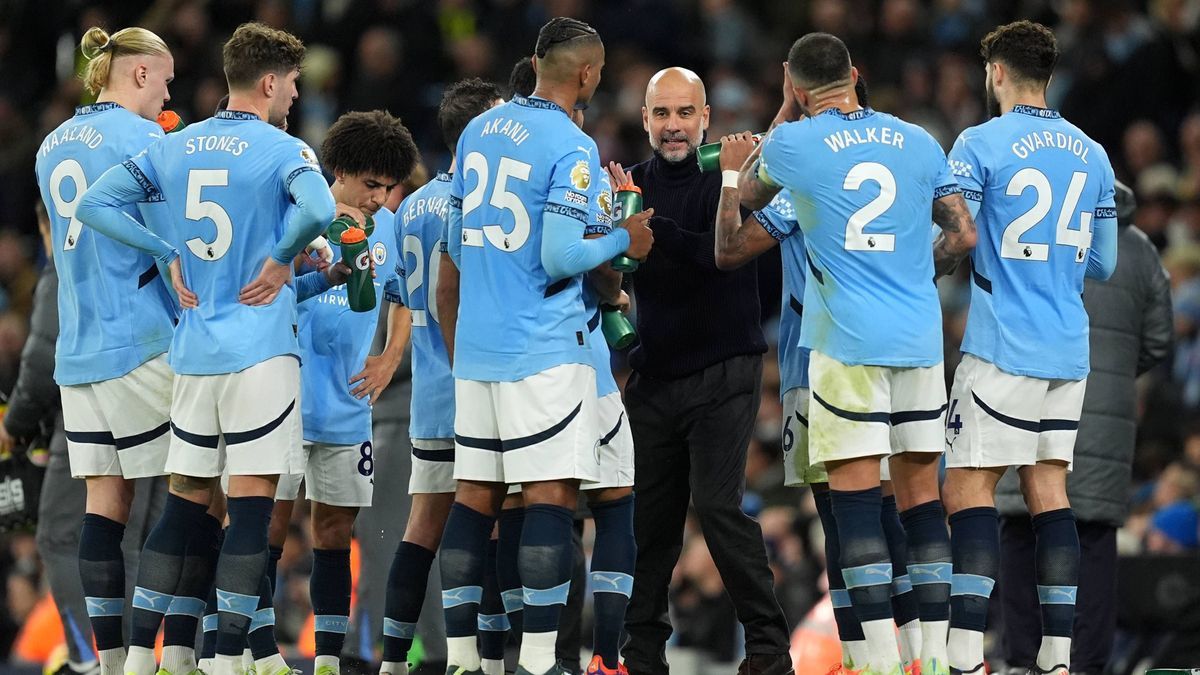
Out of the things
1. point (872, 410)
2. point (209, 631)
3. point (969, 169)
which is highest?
point (969, 169)

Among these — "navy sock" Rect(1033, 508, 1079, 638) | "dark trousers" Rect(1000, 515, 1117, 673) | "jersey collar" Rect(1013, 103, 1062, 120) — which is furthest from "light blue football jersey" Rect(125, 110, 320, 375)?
"dark trousers" Rect(1000, 515, 1117, 673)

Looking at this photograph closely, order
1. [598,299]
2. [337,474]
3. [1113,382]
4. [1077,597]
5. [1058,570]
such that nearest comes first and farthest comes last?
[1058,570] → [598,299] → [337,474] → [1077,597] → [1113,382]

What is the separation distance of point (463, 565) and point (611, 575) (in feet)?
2.08

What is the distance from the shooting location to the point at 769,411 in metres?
14.4

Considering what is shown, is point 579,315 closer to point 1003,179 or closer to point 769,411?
point 1003,179

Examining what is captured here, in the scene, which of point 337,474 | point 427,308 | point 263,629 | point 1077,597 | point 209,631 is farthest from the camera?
point 1077,597

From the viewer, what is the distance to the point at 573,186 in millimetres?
6754

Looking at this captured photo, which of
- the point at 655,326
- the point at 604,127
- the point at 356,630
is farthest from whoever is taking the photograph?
the point at 604,127

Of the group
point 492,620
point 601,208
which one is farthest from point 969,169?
point 492,620

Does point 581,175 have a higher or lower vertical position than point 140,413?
higher

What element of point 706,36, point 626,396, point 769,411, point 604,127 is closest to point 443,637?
point 626,396

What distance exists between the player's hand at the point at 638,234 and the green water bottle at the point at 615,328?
0.36m

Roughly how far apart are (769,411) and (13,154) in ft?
27.9

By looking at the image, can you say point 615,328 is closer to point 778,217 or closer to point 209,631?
point 778,217
